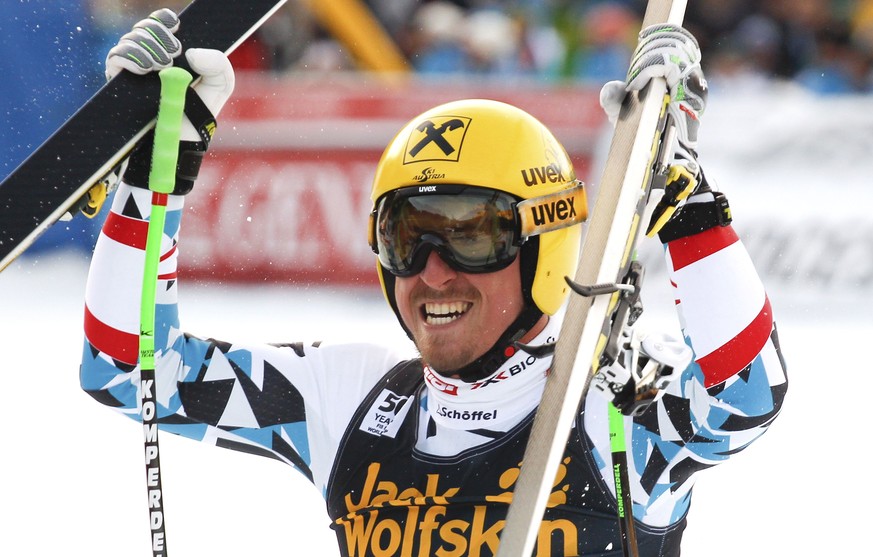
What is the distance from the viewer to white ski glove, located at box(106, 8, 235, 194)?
2770mm

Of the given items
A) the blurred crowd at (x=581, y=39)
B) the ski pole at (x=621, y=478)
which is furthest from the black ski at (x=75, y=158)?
the blurred crowd at (x=581, y=39)

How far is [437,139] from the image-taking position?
119 inches

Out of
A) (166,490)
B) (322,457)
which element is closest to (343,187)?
(166,490)

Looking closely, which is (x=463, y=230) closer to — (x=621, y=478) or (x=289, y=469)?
(x=621, y=478)

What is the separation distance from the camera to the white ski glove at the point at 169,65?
277cm

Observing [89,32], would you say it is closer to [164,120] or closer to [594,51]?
[594,51]

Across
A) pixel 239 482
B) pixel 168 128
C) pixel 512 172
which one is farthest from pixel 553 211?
pixel 239 482

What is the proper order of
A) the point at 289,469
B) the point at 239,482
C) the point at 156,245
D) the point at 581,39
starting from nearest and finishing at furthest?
the point at 156,245, the point at 239,482, the point at 289,469, the point at 581,39

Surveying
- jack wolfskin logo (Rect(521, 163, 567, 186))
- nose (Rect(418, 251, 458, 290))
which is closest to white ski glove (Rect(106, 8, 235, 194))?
nose (Rect(418, 251, 458, 290))

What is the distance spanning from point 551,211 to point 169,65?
0.93 meters

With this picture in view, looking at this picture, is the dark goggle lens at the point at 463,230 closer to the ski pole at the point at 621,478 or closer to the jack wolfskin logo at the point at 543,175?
the jack wolfskin logo at the point at 543,175

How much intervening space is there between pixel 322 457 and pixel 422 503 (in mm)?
334

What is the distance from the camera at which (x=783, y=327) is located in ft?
23.3

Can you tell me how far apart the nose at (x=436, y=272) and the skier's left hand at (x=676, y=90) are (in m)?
0.47
